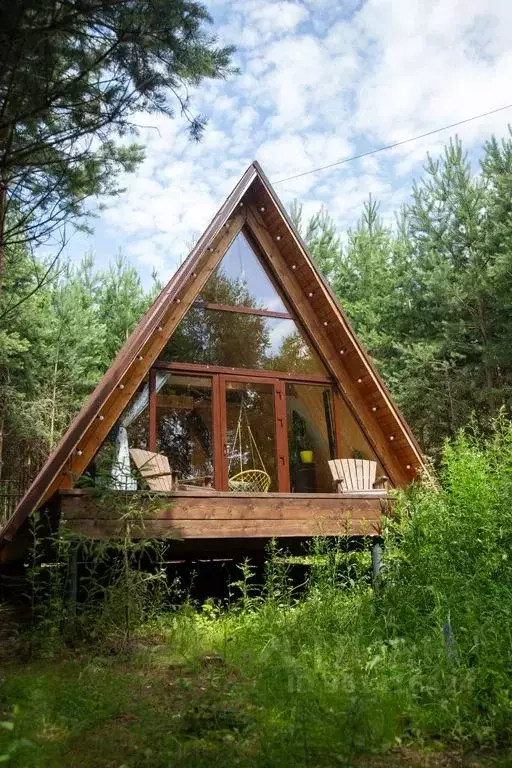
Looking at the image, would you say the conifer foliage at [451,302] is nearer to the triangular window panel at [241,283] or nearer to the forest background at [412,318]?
the forest background at [412,318]

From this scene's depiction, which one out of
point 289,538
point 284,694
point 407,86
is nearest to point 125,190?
point 407,86

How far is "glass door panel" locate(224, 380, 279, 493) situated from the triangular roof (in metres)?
1.16

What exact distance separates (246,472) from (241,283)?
2.60m

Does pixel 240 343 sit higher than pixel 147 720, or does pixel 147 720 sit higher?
pixel 240 343

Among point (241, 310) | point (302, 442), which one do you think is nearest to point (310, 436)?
point (302, 442)

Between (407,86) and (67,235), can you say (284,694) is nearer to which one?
(67,235)

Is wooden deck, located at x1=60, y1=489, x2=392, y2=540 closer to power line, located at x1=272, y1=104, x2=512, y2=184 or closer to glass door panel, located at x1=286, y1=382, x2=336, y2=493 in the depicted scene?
glass door panel, located at x1=286, y1=382, x2=336, y2=493

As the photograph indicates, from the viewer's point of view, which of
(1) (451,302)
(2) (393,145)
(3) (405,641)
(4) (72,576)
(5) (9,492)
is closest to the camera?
(3) (405,641)

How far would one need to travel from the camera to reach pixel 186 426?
7.80 m

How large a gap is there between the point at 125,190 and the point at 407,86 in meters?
3.42

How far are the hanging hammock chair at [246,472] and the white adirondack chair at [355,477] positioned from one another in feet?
3.14

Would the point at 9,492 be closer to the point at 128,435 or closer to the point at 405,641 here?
the point at 128,435

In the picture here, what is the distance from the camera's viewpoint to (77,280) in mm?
22031

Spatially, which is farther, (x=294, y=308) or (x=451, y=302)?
(x=451, y=302)
